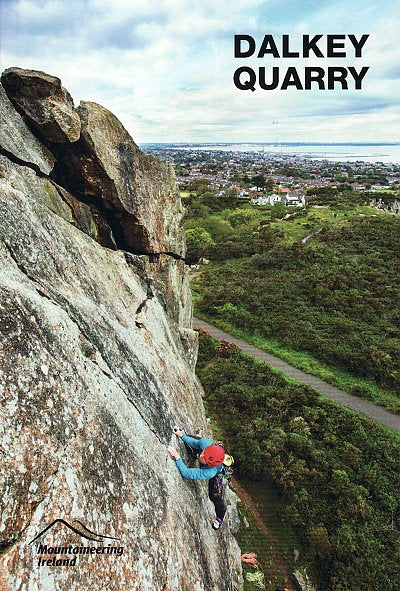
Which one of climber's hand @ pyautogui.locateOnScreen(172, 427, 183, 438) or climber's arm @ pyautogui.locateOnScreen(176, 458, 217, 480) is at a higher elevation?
climber's hand @ pyautogui.locateOnScreen(172, 427, 183, 438)

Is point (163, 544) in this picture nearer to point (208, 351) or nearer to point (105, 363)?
point (105, 363)

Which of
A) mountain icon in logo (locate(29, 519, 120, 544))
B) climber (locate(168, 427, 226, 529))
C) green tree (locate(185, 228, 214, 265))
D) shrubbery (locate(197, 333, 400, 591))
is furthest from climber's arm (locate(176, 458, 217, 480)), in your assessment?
green tree (locate(185, 228, 214, 265))

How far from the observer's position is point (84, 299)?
10422 mm

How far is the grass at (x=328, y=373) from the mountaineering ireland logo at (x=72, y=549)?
26939 millimetres

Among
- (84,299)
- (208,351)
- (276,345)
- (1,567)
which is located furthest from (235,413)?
(1,567)

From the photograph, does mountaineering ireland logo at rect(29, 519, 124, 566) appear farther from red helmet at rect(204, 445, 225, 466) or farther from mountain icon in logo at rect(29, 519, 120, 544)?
red helmet at rect(204, 445, 225, 466)

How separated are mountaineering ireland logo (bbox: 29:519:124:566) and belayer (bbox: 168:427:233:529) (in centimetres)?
310

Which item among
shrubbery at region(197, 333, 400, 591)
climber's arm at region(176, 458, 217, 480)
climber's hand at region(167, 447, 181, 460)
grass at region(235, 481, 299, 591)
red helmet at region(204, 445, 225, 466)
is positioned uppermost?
A: climber's hand at region(167, 447, 181, 460)

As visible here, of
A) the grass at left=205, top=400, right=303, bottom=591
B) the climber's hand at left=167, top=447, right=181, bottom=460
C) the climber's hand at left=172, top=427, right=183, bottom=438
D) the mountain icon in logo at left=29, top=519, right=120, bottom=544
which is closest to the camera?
the mountain icon in logo at left=29, top=519, right=120, bottom=544

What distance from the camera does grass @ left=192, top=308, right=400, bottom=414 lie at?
30141mm

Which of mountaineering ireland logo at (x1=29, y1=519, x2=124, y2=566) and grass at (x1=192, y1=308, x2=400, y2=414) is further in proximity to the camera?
grass at (x1=192, y1=308, x2=400, y2=414)

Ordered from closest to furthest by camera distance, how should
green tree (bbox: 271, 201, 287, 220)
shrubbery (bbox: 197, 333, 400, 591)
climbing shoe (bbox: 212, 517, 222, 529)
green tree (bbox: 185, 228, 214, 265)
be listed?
climbing shoe (bbox: 212, 517, 222, 529) → shrubbery (bbox: 197, 333, 400, 591) → green tree (bbox: 185, 228, 214, 265) → green tree (bbox: 271, 201, 287, 220)

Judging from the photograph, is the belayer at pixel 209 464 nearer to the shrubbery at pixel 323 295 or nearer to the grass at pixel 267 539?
the grass at pixel 267 539

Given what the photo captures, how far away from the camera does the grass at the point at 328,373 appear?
30141 millimetres
